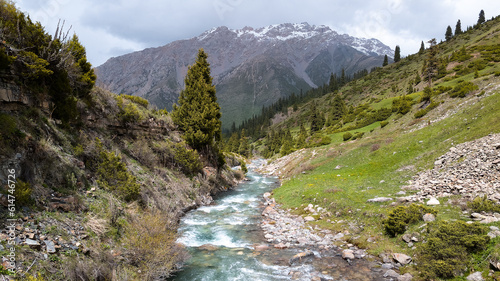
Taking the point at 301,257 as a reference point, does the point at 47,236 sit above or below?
above

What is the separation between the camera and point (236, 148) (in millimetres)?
128875

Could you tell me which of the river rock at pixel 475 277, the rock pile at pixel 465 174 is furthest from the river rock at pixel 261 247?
the rock pile at pixel 465 174

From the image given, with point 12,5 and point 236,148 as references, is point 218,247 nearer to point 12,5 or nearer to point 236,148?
point 12,5

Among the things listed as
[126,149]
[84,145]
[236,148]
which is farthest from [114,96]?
[236,148]

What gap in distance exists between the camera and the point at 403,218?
515 inches

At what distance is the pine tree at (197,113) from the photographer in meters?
31.3

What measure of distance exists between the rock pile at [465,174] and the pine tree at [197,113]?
2356 centimetres

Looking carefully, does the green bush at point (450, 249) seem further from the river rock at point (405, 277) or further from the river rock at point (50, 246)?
the river rock at point (50, 246)

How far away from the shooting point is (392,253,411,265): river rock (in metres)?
11.1

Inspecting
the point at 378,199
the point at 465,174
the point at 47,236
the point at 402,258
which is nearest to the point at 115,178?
the point at 47,236

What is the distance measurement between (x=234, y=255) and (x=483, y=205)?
1319 centimetres

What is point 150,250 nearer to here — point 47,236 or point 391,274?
point 47,236

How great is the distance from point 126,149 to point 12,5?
40.7ft

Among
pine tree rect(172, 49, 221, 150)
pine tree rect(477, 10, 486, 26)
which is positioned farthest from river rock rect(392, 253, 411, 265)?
pine tree rect(477, 10, 486, 26)
